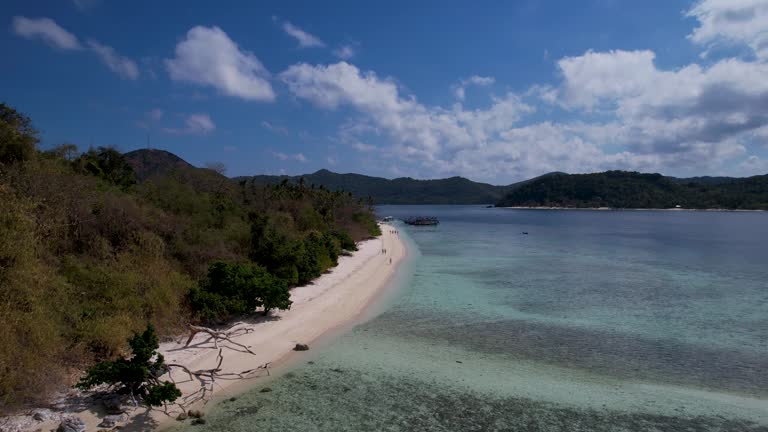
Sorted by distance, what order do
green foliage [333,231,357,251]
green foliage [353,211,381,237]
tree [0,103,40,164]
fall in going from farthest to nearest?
1. green foliage [353,211,381,237]
2. green foliage [333,231,357,251]
3. tree [0,103,40,164]

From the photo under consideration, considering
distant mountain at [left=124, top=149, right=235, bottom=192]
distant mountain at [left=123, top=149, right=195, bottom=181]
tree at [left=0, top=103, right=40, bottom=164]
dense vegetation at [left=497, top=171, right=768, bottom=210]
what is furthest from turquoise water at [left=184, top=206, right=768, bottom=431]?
dense vegetation at [left=497, top=171, right=768, bottom=210]

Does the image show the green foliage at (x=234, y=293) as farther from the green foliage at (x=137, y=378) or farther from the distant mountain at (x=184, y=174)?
the distant mountain at (x=184, y=174)

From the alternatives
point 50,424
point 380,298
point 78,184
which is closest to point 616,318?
point 380,298

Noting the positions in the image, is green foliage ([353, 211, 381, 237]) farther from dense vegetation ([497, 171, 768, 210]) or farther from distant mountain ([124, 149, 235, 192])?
dense vegetation ([497, 171, 768, 210])

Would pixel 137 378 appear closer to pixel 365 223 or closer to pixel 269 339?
pixel 269 339

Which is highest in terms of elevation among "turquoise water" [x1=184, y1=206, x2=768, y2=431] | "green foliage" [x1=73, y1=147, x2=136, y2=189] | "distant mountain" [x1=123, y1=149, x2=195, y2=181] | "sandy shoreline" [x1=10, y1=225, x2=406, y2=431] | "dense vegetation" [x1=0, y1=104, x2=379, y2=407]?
"distant mountain" [x1=123, y1=149, x2=195, y2=181]

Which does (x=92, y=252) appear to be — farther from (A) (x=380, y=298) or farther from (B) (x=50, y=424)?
(A) (x=380, y=298)

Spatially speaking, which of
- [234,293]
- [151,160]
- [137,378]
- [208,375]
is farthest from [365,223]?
[137,378]
